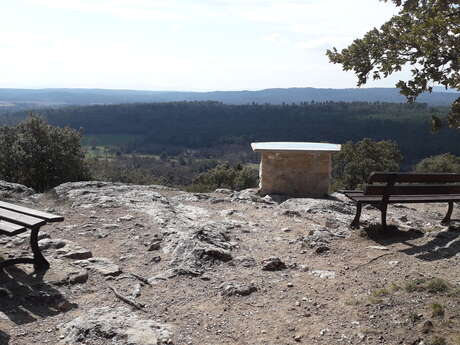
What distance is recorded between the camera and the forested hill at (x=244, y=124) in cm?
9488

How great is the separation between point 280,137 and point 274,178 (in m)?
104

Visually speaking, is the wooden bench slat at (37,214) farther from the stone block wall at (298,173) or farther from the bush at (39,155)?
the bush at (39,155)

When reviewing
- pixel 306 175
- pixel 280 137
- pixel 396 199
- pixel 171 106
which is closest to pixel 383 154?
pixel 306 175

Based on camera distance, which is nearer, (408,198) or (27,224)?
(27,224)

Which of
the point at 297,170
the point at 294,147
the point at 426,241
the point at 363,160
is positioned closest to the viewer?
the point at 426,241

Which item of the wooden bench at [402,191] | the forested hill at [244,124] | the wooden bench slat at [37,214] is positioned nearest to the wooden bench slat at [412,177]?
the wooden bench at [402,191]

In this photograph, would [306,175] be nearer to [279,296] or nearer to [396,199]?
[396,199]

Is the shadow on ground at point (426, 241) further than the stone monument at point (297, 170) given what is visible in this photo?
No

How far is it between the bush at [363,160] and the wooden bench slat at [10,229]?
23625 mm

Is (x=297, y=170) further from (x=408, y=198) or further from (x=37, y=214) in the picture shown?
(x=37, y=214)

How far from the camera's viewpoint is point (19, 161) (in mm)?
Answer: 14477

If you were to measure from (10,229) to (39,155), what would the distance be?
1102 centimetres

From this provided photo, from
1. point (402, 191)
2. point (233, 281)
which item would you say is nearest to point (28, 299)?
point (233, 281)

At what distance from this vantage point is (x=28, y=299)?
14.5 ft
